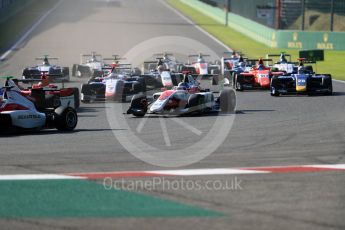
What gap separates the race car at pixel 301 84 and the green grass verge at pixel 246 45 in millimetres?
9441

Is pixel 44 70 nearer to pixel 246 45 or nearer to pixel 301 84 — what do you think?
pixel 301 84

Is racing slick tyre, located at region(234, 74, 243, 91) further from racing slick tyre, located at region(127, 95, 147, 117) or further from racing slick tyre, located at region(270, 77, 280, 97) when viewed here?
racing slick tyre, located at region(127, 95, 147, 117)

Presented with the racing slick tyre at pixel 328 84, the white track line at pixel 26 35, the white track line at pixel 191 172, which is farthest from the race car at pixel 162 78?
the white track line at pixel 26 35

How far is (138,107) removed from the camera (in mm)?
19547

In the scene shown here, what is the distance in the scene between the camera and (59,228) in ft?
24.4

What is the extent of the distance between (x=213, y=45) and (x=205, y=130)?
38207mm

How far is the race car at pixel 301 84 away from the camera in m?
25.5

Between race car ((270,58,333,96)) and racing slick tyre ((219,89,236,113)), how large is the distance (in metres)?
5.50

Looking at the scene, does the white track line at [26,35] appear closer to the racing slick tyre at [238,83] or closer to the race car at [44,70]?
the race car at [44,70]

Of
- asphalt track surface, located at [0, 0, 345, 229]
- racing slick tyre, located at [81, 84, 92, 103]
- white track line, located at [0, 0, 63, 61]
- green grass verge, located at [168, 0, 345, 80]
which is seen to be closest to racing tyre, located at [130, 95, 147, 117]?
asphalt track surface, located at [0, 0, 345, 229]

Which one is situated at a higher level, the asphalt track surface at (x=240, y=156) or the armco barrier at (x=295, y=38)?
the armco barrier at (x=295, y=38)

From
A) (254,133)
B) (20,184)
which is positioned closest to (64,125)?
(254,133)

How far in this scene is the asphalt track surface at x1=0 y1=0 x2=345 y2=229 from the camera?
7.74 m

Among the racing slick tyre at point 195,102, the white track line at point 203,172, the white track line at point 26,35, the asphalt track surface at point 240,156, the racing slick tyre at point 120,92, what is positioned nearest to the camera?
the asphalt track surface at point 240,156
